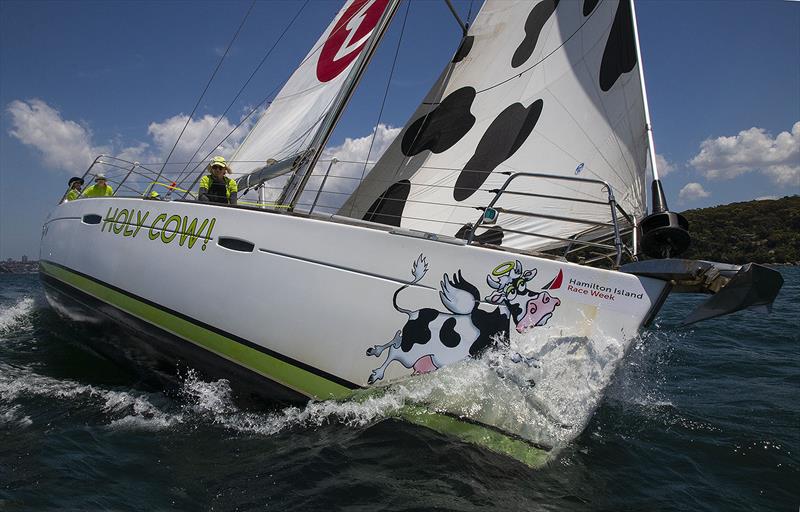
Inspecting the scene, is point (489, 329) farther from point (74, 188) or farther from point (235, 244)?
point (74, 188)

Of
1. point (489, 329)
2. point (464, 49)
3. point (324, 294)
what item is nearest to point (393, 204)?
point (464, 49)

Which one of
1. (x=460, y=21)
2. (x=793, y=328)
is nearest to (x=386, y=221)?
(x=460, y=21)

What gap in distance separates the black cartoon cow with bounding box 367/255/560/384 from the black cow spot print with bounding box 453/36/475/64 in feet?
11.7

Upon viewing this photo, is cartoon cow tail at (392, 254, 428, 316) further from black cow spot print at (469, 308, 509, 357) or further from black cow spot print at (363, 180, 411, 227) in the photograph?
black cow spot print at (363, 180, 411, 227)

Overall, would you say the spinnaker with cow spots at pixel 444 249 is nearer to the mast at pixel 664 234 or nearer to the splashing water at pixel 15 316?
the mast at pixel 664 234

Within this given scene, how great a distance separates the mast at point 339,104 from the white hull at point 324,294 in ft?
2.61

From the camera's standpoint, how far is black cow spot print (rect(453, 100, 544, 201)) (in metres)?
4.86

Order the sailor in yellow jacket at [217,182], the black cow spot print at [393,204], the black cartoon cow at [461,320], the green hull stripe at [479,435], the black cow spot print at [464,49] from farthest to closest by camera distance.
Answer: the black cow spot print at [464,49], the black cow spot print at [393,204], the sailor in yellow jacket at [217,182], the black cartoon cow at [461,320], the green hull stripe at [479,435]

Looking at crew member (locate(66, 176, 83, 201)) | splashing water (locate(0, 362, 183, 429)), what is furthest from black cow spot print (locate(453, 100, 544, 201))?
crew member (locate(66, 176, 83, 201))

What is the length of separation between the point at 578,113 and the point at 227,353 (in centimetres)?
374

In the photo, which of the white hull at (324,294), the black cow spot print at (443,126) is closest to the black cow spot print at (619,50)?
the black cow spot print at (443,126)

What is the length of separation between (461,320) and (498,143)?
8.39ft

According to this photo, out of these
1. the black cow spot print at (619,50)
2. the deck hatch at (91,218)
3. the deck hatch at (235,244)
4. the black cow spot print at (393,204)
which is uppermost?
the black cow spot print at (619,50)

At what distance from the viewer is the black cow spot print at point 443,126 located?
17.9 ft
